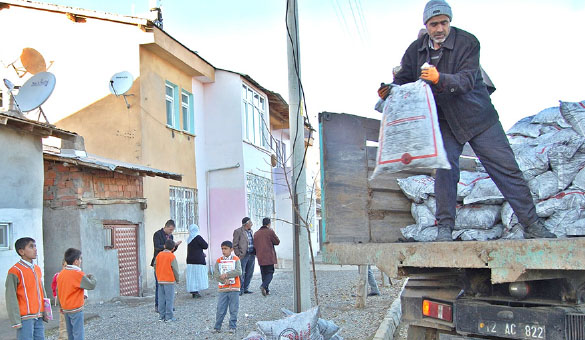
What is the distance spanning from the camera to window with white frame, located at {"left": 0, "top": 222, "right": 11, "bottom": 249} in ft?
30.7

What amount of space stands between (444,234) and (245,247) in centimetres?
883

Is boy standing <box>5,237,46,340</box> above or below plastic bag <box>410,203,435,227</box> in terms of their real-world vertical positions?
below

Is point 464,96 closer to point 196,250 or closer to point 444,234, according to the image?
point 444,234

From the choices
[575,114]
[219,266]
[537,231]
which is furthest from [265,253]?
[537,231]

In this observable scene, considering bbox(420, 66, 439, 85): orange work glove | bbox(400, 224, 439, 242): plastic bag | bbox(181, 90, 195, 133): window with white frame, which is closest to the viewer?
bbox(420, 66, 439, 85): orange work glove

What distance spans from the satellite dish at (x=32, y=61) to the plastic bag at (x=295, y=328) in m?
11.7

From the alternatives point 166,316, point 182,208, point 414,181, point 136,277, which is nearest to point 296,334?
point 414,181

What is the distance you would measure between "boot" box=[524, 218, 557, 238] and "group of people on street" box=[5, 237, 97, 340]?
4.55 metres

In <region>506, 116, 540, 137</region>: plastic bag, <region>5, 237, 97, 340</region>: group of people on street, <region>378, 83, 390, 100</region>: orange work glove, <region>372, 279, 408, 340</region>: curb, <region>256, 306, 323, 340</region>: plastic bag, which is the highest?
<region>378, 83, 390, 100</region>: orange work glove

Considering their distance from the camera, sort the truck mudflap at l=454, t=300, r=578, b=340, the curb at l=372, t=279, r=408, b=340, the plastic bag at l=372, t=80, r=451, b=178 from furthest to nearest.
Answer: the curb at l=372, t=279, r=408, b=340, the plastic bag at l=372, t=80, r=451, b=178, the truck mudflap at l=454, t=300, r=578, b=340

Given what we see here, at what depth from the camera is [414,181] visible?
→ 441 centimetres

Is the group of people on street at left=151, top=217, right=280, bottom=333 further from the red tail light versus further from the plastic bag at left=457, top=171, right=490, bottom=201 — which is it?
the red tail light

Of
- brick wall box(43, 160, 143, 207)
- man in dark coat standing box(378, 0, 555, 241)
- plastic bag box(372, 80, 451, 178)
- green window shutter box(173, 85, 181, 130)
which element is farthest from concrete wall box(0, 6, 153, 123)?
plastic bag box(372, 80, 451, 178)

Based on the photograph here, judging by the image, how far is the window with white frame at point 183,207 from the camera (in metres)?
16.2
